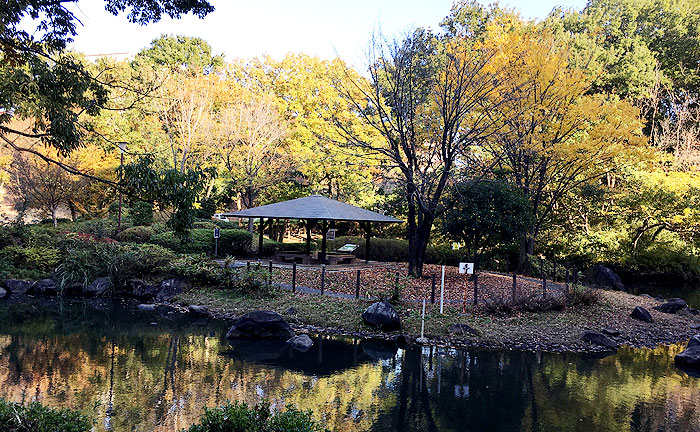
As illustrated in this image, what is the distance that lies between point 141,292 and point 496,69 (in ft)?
43.2

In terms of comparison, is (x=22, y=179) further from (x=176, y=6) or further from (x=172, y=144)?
(x=176, y=6)

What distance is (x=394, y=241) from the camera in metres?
24.1

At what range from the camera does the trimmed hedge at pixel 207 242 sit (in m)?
19.3

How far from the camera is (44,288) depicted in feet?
48.9

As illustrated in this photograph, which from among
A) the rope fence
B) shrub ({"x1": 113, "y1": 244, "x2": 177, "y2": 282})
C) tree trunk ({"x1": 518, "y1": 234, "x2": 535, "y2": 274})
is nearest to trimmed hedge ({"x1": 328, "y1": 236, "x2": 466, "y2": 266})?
tree trunk ({"x1": 518, "y1": 234, "x2": 535, "y2": 274})

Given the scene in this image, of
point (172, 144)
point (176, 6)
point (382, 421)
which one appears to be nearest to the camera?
point (382, 421)

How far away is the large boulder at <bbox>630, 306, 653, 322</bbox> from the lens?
1366cm

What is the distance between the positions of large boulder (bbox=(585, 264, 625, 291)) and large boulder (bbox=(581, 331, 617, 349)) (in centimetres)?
881

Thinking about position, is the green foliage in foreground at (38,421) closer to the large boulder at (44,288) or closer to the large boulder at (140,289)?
the large boulder at (140,289)

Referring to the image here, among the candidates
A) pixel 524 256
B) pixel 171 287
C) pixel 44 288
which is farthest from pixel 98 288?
pixel 524 256

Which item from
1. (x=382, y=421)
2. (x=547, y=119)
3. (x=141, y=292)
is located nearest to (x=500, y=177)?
(x=547, y=119)

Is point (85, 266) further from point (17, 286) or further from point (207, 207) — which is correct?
point (207, 207)

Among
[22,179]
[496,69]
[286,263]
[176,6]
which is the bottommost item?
[286,263]

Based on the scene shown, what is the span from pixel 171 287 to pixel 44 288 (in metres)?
3.62
